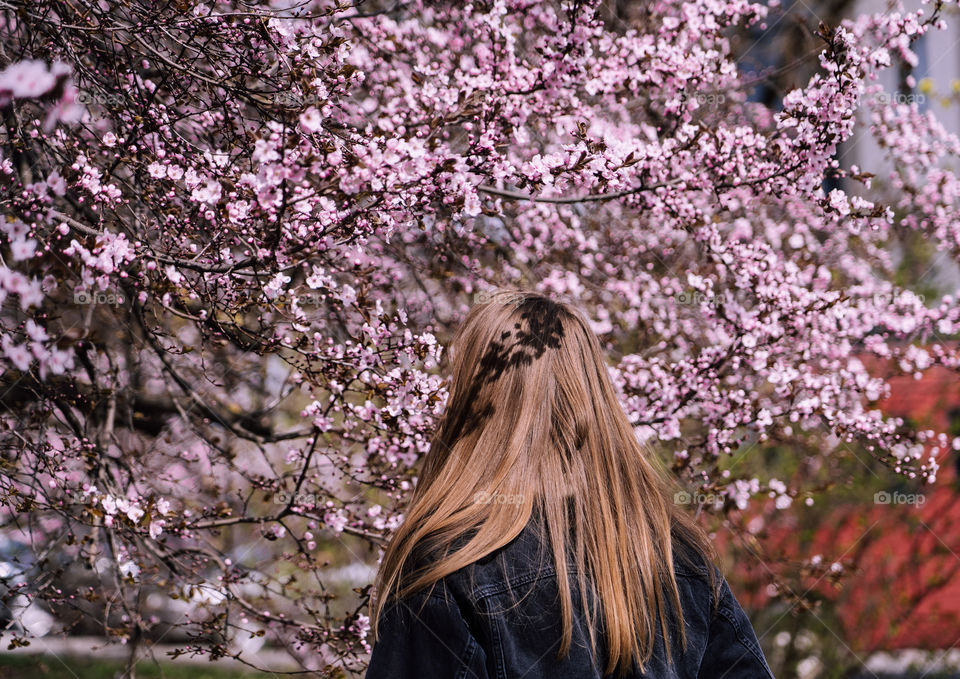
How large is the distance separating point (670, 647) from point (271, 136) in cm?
170

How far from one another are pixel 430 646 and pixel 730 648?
30.2 inches

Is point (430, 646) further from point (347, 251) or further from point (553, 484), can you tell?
point (347, 251)

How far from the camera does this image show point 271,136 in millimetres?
2096

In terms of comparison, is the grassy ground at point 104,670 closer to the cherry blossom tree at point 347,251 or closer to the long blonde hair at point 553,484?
the cherry blossom tree at point 347,251

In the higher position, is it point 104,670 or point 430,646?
point 104,670

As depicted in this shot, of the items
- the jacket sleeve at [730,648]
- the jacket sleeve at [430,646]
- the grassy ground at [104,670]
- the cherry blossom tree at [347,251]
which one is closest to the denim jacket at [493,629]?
the jacket sleeve at [430,646]

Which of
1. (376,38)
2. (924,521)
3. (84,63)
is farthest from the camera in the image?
(924,521)

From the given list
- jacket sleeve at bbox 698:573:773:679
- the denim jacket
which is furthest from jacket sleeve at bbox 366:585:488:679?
jacket sleeve at bbox 698:573:773:679

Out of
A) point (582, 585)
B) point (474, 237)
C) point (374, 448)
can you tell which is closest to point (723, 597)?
point (582, 585)

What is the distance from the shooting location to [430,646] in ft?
4.93

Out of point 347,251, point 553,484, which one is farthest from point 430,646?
point 347,251

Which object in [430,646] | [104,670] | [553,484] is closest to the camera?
[430,646]

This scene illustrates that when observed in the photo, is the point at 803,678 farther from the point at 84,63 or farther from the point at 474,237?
the point at 84,63

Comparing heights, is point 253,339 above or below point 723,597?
above
